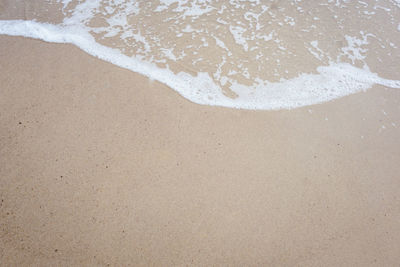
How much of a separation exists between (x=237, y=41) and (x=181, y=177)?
1.99 m

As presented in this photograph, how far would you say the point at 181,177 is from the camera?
7.36 ft

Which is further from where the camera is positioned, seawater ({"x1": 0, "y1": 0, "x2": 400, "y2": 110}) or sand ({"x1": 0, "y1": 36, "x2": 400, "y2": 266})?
seawater ({"x1": 0, "y1": 0, "x2": 400, "y2": 110})

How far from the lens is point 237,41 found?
353 cm

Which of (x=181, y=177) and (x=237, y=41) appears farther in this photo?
(x=237, y=41)

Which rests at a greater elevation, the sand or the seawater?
the seawater

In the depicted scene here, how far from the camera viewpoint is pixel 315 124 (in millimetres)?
2652

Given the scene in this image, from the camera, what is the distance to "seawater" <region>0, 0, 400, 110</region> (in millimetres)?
3012

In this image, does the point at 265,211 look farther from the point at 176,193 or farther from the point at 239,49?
the point at 239,49

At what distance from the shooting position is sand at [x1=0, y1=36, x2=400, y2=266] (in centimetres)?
→ 195

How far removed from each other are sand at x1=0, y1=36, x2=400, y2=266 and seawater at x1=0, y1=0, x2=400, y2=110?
10.8 inches

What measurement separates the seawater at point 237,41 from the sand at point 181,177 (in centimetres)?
27

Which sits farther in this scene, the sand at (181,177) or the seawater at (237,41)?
the seawater at (237,41)

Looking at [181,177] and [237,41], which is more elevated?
[237,41]

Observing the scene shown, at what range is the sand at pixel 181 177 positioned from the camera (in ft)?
6.38
